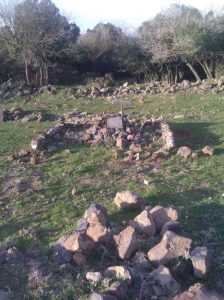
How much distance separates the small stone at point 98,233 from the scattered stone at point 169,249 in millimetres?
553

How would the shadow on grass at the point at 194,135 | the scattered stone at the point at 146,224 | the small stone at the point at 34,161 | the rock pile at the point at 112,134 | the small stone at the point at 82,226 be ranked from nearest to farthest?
1. the small stone at the point at 82,226
2. the scattered stone at the point at 146,224
3. the small stone at the point at 34,161
4. the rock pile at the point at 112,134
5. the shadow on grass at the point at 194,135

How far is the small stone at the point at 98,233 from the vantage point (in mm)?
5449

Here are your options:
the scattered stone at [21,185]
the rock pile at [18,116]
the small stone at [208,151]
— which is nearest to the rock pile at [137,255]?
the scattered stone at [21,185]

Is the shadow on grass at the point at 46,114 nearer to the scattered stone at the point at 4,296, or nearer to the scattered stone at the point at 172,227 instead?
the scattered stone at the point at 172,227

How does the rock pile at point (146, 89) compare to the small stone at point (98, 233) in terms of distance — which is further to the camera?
the rock pile at point (146, 89)

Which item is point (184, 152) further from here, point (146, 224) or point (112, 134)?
point (146, 224)

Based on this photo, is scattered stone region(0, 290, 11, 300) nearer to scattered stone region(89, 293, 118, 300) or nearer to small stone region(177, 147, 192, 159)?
scattered stone region(89, 293, 118, 300)

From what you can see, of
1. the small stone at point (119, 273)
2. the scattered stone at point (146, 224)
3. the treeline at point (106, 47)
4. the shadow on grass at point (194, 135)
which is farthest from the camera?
the treeline at point (106, 47)

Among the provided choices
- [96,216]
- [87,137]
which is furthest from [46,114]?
[96,216]

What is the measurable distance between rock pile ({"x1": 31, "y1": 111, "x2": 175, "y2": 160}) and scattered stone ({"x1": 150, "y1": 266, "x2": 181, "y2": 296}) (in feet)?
14.5

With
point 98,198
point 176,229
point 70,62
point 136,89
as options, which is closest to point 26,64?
point 70,62

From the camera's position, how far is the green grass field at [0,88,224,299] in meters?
5.12

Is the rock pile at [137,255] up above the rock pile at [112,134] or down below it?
below

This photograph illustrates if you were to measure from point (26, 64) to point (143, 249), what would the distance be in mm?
17482
